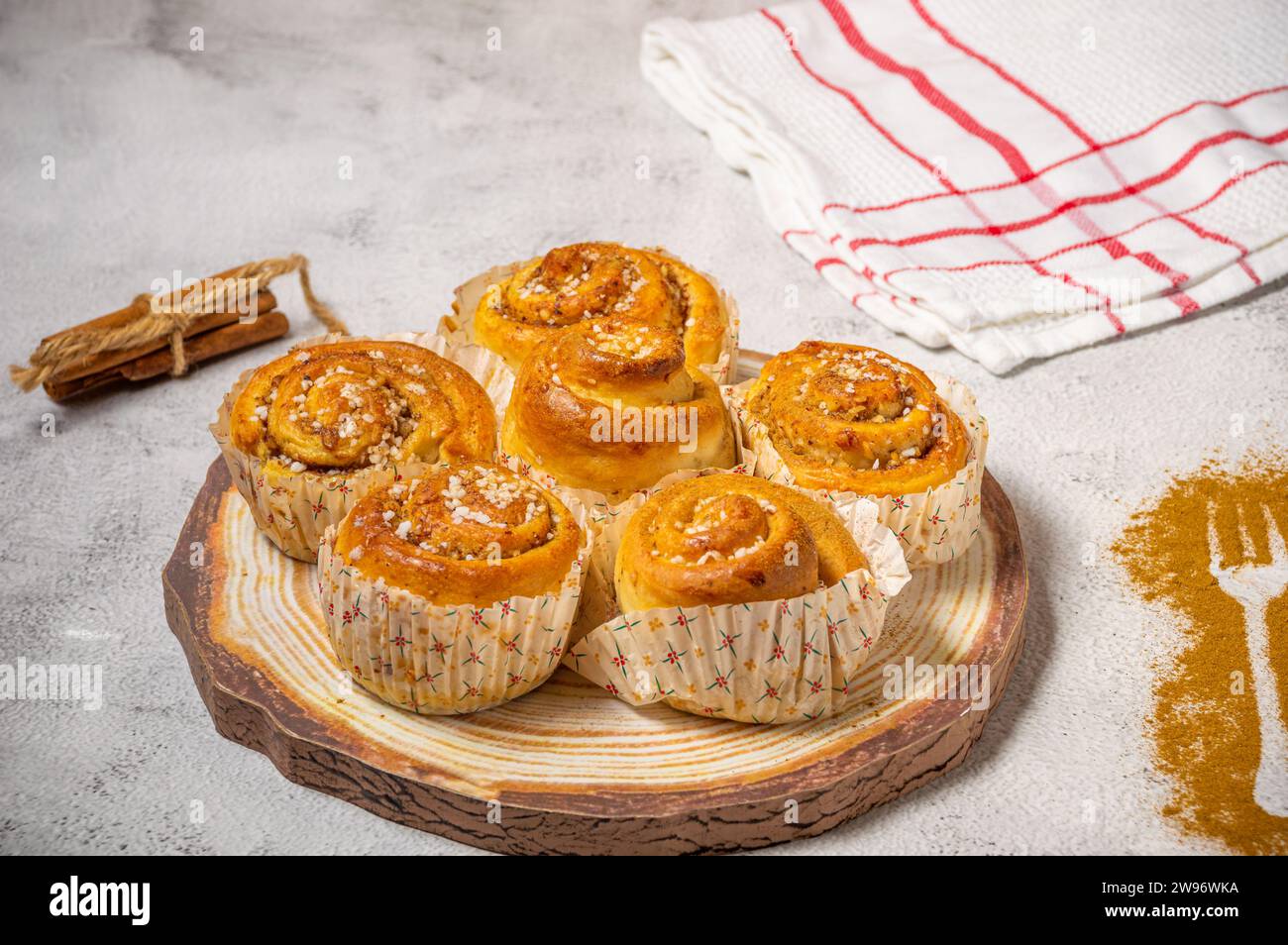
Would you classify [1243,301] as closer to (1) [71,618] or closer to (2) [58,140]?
(1) [71,618]

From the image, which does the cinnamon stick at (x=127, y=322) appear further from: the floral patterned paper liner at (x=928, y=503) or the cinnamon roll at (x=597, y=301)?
the floral patterned paper liner at (x=928, y=503)

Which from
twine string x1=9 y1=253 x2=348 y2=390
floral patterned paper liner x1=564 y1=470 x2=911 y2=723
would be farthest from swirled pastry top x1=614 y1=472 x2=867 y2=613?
twine string x1=9 y1=253 x2=348 y2=390

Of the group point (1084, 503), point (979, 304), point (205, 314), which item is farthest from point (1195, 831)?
point (205, 314)

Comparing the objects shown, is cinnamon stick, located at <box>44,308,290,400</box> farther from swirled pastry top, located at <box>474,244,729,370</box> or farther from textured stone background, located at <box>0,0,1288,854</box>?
swirled pastry top, located at <box>474,244,729,370</box>

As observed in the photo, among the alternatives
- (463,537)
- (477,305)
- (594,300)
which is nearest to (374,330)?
(477,305)

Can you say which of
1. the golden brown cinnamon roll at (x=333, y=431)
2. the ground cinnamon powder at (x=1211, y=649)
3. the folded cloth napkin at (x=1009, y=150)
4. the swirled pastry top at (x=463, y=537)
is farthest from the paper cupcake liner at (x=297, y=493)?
the folded cloth napkin at (x=1009, y=150)

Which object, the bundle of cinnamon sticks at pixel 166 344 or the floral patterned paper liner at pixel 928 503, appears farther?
the bundle of cinnamon sticks at pixel 166 344
